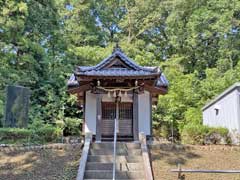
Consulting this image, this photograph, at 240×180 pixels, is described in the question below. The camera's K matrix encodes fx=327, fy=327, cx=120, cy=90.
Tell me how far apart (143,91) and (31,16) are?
1278 cm

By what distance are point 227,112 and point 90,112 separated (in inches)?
236

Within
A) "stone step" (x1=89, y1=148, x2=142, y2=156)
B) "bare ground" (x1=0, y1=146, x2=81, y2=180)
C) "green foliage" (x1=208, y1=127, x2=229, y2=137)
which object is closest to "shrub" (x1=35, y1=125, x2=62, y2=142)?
"bare ground" (x1=0, y1=146, x2=81, y2=180)

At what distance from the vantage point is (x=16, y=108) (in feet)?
41.9

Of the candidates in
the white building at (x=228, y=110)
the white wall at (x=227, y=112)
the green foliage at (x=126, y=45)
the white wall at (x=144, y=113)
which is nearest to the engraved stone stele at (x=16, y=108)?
the white wall at (x=144, y=113)

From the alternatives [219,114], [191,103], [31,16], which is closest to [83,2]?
[31,16]

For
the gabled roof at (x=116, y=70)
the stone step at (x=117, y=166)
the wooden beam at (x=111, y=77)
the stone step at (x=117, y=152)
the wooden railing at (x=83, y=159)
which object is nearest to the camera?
the wooden railing at (x=83, y=159)

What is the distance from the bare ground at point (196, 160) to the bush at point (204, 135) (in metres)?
0.70

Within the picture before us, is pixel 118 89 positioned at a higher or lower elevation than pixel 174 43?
lower

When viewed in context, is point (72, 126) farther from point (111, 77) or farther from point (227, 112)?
point (227, 112)

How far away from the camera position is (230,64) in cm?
2456

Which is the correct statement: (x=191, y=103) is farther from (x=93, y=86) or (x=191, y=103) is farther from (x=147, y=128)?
(x=93, y=86)

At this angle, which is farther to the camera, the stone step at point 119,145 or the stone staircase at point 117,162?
the stone step at point 119,145

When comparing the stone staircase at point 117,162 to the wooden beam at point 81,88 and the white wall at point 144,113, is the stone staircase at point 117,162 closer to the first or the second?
the white wall at point 144,113

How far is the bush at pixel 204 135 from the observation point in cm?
1187
